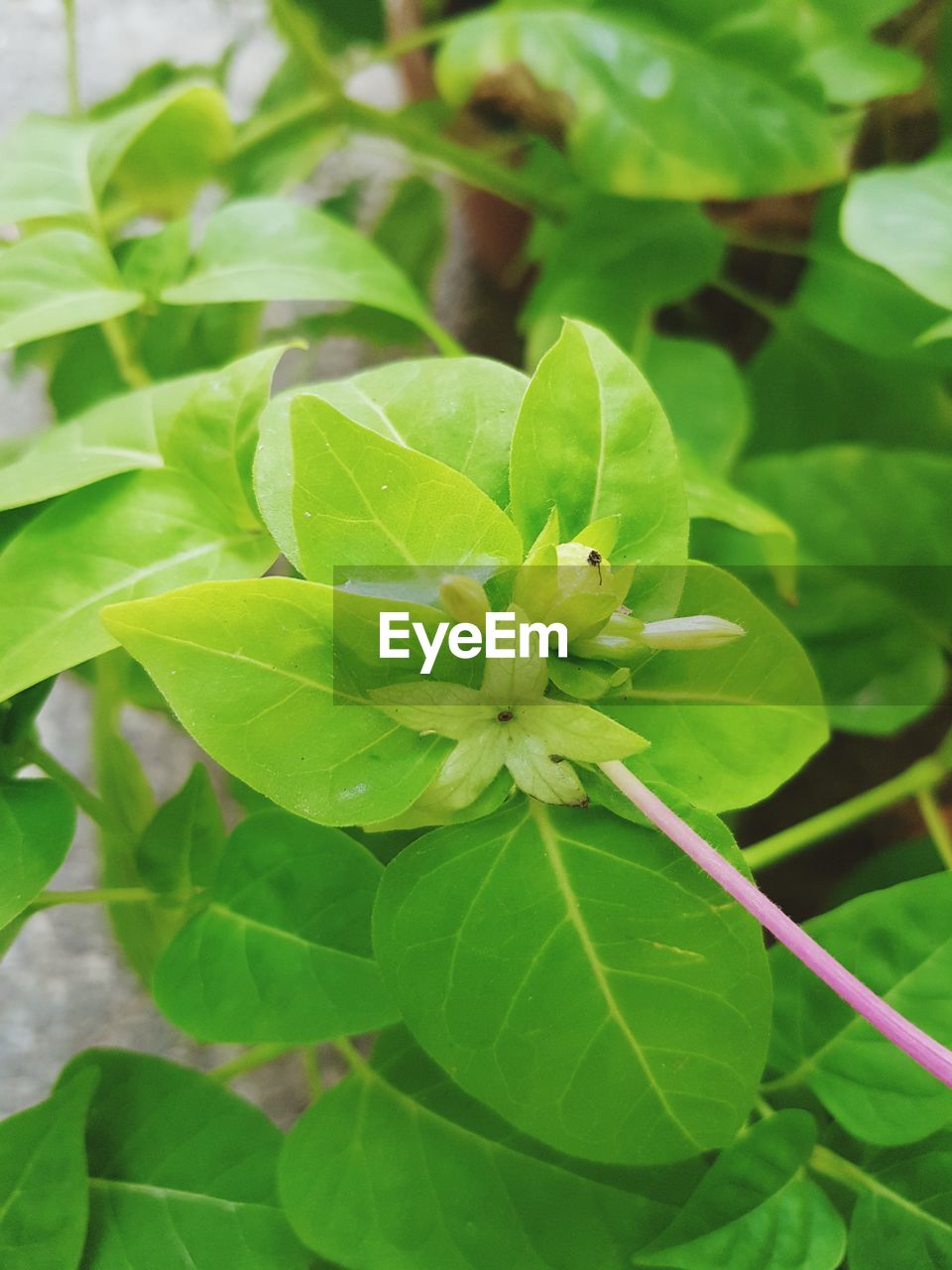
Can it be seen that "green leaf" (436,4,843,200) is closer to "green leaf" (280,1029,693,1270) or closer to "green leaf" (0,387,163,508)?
"green leaf" (0,387,163,508)

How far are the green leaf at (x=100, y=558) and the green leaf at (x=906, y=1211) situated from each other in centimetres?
30

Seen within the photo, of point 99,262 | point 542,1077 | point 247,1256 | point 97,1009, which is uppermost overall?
point 99,262

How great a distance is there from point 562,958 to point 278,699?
0.11 metres

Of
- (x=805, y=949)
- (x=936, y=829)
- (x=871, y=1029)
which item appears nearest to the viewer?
(x=805, y=949)

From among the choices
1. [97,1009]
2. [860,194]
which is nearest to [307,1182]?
[97,1009]

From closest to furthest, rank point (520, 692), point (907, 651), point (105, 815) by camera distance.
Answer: point (520, 692)
point (105, 815)
point (907, 651)

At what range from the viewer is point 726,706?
0.30m

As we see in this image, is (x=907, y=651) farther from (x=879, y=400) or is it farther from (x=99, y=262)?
(x=99, y=262)

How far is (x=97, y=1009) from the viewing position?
612mm

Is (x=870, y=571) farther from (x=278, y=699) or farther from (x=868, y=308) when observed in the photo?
(x=278, y=699)

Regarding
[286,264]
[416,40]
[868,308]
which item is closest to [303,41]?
[416,40]

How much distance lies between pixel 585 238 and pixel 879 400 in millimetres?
206

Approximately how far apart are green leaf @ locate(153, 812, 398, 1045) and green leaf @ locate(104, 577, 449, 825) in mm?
88

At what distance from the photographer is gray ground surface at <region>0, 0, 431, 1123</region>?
1.95 ft
